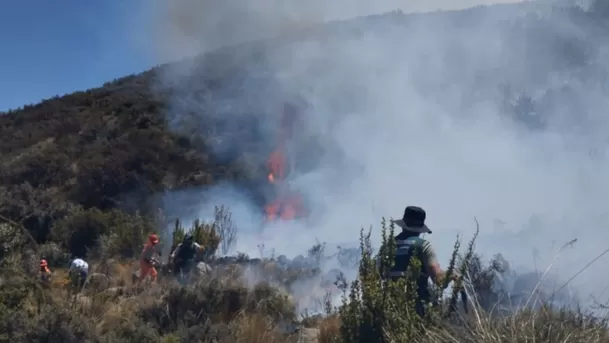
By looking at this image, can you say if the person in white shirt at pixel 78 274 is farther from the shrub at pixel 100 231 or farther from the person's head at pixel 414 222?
the person's head at pixel 414 222

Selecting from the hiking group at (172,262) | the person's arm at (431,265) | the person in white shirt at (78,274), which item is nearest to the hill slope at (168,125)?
the hiking group at (172,262)

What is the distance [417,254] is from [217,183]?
41.1 feet

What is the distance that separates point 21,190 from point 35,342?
11.6 meters

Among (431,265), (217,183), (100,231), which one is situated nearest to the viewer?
(431,265)

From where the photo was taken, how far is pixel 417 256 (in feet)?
13.3

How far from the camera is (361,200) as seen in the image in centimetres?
1395

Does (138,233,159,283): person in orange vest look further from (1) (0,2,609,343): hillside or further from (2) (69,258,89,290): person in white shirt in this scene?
(2) (69,258,89,290): person in white shirt

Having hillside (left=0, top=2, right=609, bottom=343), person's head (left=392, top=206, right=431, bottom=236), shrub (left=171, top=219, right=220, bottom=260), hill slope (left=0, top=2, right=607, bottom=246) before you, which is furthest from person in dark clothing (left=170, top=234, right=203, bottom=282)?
hill slope (left=0, top=2, right=607, bottom=246)

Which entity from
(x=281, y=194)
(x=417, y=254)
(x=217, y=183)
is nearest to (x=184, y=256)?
(x=417, y=254)

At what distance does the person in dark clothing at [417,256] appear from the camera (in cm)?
395

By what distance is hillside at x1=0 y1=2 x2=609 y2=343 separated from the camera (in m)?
3.91

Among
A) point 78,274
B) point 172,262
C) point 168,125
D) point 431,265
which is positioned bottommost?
point 431,265

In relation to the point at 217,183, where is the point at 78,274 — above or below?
below

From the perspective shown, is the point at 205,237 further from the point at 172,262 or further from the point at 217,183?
the point at 217,183
